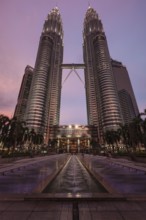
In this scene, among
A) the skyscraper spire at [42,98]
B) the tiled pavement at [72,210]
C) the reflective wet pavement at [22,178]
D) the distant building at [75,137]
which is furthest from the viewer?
the distant building at [75,137]

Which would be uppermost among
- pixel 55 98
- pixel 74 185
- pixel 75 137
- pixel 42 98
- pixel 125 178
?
pixel 55 98

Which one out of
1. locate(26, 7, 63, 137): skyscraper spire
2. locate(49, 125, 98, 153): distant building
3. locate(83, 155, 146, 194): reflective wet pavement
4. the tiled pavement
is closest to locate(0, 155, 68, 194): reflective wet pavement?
the tiled pavement

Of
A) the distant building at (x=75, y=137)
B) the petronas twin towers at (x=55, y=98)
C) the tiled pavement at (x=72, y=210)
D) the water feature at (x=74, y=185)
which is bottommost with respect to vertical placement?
the tiled pavement at (x=72, y=210)

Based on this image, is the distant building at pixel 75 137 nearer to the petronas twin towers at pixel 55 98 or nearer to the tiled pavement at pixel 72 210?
the petronas twin towers at pixel 55 98

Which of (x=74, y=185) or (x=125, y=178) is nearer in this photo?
(x=74, y=185)

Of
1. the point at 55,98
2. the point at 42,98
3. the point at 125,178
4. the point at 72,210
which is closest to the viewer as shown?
the point at 72,210

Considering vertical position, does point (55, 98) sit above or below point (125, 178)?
above

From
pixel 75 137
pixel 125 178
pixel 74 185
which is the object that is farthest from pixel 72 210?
pixel 75 137

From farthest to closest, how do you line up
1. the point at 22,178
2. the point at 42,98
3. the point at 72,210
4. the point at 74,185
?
the point at 42,98, the point at 22,178, the point at 74,185, the point at 72,210

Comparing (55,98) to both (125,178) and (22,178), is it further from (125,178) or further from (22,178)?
(125,178)

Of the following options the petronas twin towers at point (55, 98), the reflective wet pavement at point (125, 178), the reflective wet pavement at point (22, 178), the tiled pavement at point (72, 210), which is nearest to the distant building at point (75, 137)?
the petronas twin towers at point (55, 98)

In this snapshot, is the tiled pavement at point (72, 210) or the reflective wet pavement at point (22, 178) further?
the reflective wet pavement at point (22, 178)

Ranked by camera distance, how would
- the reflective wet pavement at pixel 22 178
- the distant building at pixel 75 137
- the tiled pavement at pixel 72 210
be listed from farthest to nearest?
the distant building at pixel 75 137, the reflective wet pavement at pixel 22 178, the tiled pavement at pixel 72 210

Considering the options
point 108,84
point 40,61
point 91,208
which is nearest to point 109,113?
point 108,84
